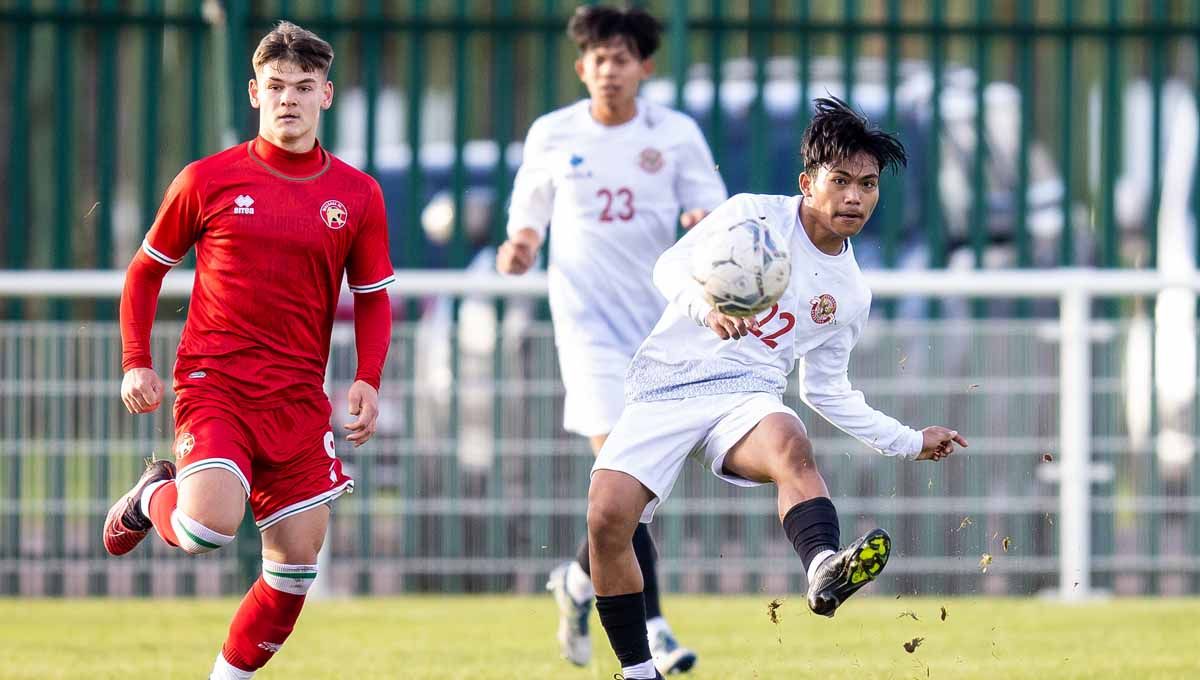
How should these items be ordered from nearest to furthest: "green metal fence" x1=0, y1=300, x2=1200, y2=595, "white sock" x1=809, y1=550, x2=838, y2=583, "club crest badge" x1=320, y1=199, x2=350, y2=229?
"white sock" x1=809, y1=550, x2=838, y2=583 → "club crest badge" x1=320, y1=199, x2=350, y2=229 → "green metal fence" x1=0, y1=300, x2=1200, y2=595

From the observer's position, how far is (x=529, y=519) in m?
9.69

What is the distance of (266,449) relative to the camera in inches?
214

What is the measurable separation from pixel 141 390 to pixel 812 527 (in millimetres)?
1806

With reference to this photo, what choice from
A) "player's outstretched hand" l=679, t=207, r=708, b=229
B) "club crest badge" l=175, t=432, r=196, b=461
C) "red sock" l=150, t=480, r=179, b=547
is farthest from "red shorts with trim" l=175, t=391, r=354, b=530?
"player's outstretched hand" l=679, t=207, r=708, b=229

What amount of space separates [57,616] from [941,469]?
13.6 feet

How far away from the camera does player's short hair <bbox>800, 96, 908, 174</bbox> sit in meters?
5.45

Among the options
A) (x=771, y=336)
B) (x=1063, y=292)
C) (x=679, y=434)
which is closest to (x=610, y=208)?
(x=771, y=336)

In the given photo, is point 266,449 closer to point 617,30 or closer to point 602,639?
point 617,30

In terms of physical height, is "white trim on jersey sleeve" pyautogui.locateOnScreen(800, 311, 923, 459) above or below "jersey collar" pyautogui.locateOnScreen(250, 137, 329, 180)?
below

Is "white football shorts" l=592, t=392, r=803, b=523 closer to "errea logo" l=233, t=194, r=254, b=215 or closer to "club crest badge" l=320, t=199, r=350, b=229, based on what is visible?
"club crest badge" l=320, t=199, r=350, b=229

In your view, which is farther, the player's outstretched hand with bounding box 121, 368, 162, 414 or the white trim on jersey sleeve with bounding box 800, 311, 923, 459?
the white trim on jersey sleeve with bounding box 800, 311, 923, 459

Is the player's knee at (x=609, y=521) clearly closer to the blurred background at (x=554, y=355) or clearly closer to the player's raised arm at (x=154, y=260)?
the player's raised arm at (x=154, y=260)

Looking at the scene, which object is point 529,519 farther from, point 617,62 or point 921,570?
point 617,62

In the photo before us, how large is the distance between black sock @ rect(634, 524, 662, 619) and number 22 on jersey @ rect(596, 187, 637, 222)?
1090mm
